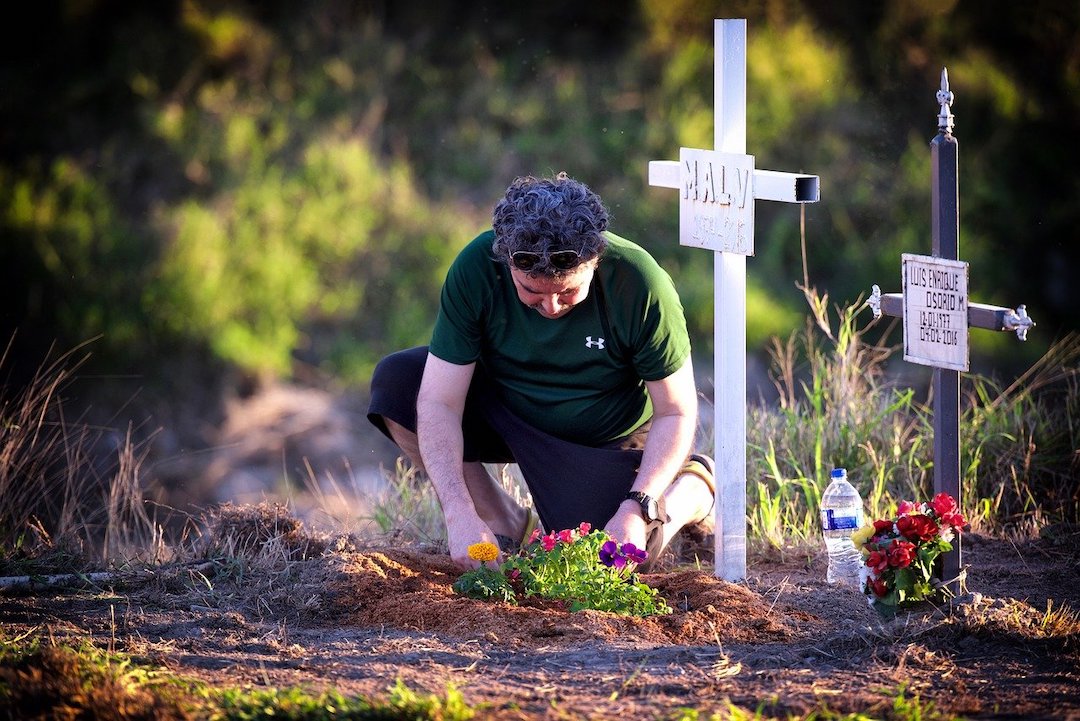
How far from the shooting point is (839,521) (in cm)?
406

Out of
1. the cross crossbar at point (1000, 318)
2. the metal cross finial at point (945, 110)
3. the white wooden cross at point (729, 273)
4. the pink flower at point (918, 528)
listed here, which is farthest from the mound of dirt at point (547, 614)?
the metal cross finial at point (945, 110)

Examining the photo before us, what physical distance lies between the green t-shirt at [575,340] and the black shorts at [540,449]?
7cm

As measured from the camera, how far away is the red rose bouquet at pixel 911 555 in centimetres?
323

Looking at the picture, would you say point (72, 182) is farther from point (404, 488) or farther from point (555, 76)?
point (404, 488)

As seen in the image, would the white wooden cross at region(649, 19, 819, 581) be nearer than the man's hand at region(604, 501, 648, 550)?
No

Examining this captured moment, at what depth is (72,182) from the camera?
39.9ft

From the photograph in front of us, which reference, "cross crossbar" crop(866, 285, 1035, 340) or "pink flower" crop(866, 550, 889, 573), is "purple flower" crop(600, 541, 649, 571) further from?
"cross crossbar" crop(866, 285, 1035, 340)

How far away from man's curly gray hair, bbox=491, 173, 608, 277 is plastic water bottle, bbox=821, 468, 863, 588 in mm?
1141

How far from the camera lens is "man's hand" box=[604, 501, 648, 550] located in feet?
A: 12.1

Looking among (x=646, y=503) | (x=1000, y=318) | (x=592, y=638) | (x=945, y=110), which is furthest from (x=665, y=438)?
(x=945, y=110)

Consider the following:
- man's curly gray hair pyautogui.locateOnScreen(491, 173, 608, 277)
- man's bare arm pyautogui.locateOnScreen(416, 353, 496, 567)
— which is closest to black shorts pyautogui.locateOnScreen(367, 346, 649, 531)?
man's bare arm pyautogui.locateOnScreen(416, 353, 496, 567)

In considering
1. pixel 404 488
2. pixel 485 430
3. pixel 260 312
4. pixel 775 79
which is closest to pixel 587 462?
pixel 485 430

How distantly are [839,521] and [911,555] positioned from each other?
84 centimetres

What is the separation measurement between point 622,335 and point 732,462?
0.54 meters
